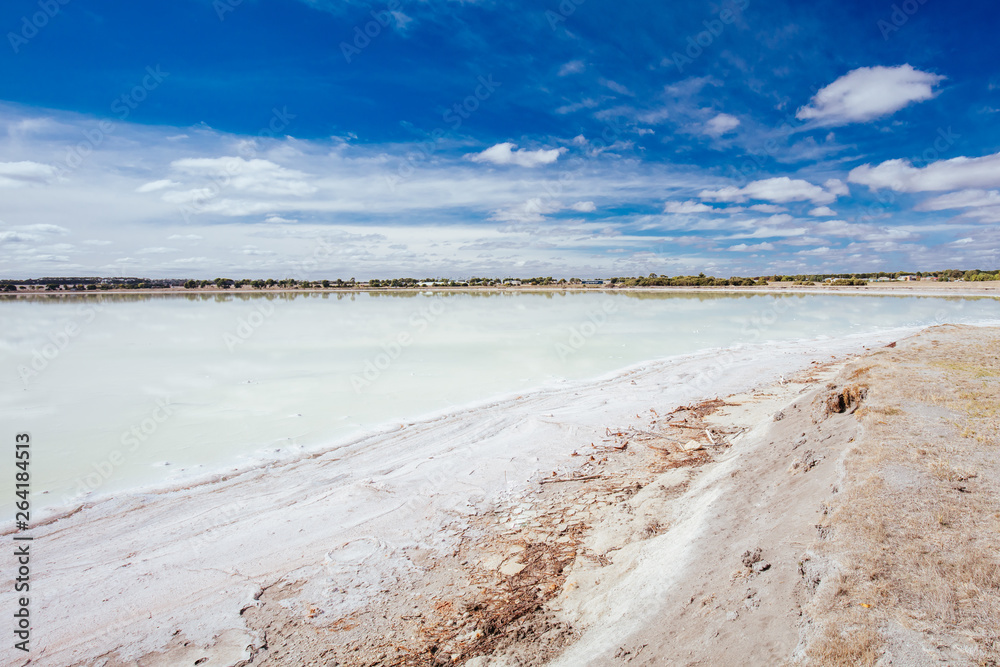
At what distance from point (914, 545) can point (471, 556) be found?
3368mm

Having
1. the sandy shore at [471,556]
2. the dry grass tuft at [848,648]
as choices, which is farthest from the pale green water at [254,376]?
the dry grass tuft at [848,648]

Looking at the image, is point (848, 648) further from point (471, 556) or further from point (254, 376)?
point (254, 376)

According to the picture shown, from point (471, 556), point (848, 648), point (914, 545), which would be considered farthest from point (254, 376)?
point (914, 545)

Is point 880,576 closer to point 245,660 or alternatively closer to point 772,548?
point 772,548

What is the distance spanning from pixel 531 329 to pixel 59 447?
18.6 m

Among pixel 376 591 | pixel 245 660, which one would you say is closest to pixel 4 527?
pixel 245 660

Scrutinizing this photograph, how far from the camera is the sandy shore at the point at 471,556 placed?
307cm

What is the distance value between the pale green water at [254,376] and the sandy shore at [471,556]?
1644 millimetres

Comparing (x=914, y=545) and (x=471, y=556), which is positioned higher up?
(x=914, y=545)

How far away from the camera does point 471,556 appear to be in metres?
4.37

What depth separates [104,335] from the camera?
22.1 metres

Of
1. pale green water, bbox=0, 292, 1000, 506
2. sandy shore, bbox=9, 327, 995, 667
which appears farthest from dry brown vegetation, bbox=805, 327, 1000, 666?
pale green water, bbox=0, 292, 1000, 506

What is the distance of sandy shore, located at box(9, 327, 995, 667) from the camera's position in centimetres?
307

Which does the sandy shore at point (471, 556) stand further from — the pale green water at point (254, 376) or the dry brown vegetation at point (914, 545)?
the pale green water at point (254, 376)
